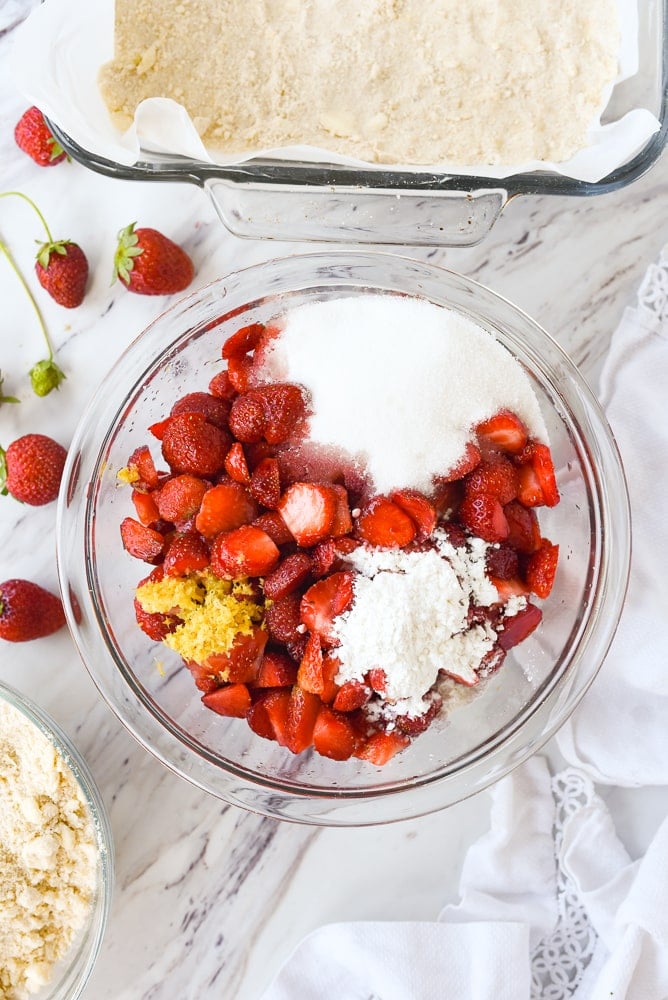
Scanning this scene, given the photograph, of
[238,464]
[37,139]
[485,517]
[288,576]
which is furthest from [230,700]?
[37,139]

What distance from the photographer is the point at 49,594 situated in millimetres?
1428

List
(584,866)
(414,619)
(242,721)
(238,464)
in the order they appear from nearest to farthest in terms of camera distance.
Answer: (414,619) < (238,464) < (242,721) < (584,866)

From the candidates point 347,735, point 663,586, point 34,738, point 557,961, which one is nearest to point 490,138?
point 663,586

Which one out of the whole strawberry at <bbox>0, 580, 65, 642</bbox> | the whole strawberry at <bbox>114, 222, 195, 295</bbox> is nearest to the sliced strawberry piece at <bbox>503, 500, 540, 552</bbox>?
the whole strawberry at <bbox>114, 222, 195, 295</bbox>

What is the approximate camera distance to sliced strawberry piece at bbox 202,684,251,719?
1187 millimetres

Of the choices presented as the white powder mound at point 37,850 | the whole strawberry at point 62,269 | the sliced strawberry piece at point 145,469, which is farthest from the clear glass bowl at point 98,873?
the whole strawberry at point 62,269

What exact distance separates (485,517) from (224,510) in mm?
337

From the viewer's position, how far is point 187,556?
1155 mm

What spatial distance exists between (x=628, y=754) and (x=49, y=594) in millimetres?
963

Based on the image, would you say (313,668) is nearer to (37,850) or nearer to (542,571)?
(542,571)

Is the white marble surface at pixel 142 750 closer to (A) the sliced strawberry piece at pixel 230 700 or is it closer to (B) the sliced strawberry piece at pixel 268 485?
(A) the sliced strawberry piece at pixel 230 700

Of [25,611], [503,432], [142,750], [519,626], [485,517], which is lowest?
[142,750]

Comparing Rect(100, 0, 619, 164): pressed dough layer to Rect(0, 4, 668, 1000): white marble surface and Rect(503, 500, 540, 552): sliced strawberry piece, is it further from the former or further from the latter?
Rect(503, 500, 540, 552): sliced strawberry piece

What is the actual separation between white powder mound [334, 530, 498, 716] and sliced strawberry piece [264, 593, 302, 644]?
8cm
